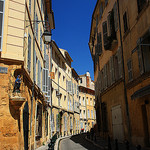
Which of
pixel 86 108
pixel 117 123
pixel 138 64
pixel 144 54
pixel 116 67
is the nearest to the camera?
pixel 144 54

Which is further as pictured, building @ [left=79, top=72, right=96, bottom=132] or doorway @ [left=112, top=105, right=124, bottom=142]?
building @ [left=79, top=72, right=96, bottom=132]

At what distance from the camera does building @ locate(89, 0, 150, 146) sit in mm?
10453

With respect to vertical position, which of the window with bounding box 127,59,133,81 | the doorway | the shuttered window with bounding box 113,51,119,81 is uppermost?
the shuttered window with bounding box 113,51,119,81

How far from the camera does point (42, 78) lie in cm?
1645

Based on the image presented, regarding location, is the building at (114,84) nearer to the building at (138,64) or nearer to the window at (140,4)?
the building at (138,64)

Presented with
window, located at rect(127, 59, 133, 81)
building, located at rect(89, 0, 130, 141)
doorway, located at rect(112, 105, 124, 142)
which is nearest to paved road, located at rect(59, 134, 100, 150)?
doorway, located at rect(112, 105, 124, 142)

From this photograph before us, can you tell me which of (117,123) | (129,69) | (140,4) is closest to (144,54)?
(129,69)

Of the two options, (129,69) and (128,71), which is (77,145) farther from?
(129,69)

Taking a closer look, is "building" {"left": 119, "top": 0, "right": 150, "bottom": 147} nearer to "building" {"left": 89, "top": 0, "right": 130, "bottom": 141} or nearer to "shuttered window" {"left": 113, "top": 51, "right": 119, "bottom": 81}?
"building" {"left": 89, "top": 0, "right": 130, "bottom": 141}

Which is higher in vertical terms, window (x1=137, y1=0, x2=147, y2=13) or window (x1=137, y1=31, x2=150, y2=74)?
window (x1=137, y1=0, x2=147, y2=13)

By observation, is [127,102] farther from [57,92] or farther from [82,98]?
[82,98]

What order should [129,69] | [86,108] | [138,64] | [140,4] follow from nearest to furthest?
[140,4]
[138,64]
[129,69]
[86,108]

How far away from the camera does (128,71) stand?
12.3 metres

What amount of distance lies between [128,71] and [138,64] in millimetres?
1352
